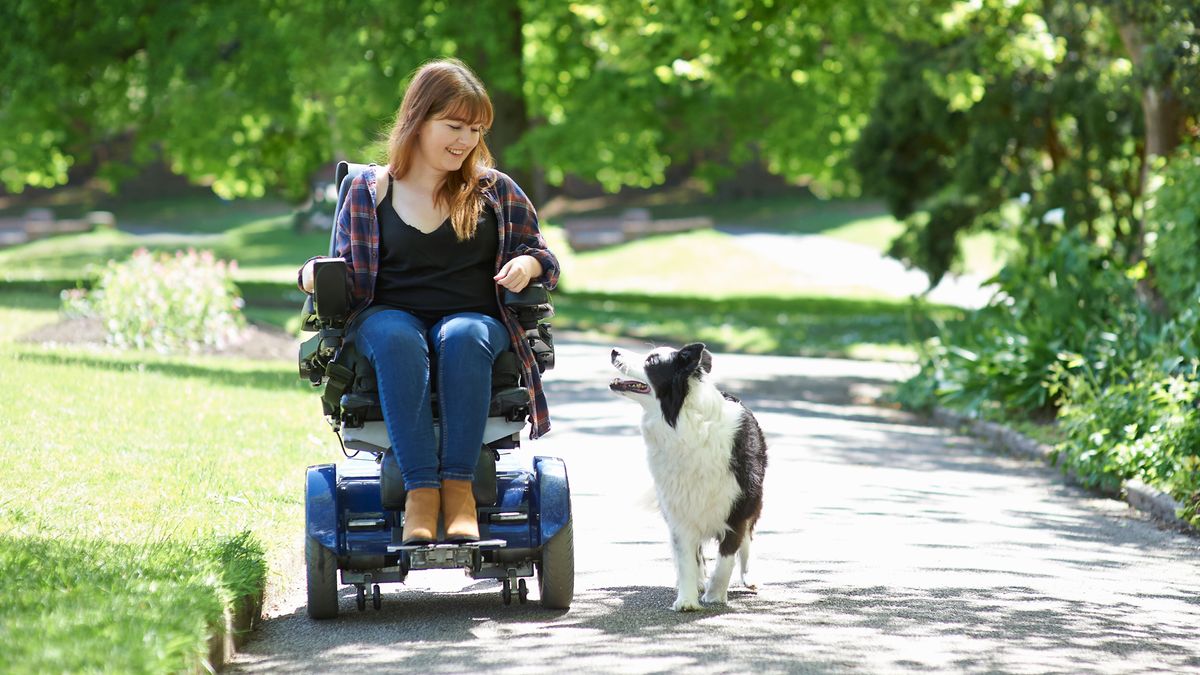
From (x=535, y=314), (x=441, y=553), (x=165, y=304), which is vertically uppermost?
(x=165, y=304)

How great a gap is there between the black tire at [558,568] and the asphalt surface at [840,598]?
0.35 feet

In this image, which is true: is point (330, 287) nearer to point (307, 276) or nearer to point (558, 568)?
point (307, 276)

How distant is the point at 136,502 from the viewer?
752 centimetres

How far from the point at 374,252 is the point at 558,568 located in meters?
1.39

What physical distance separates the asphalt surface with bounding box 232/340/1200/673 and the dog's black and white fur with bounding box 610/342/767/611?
28 centimetres

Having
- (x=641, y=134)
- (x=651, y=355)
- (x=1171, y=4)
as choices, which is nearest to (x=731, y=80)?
(x=1171, y=4)

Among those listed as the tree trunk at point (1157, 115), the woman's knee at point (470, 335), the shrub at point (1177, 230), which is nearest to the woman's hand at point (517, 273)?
the woman's knee at point (470, 335)

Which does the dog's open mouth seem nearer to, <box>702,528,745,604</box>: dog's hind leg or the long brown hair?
<box>702,528,745,604</box>: dog's hind leg

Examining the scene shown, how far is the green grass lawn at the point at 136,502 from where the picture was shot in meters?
5.00

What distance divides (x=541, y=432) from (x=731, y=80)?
1502 cm

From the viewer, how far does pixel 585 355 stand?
807 inches

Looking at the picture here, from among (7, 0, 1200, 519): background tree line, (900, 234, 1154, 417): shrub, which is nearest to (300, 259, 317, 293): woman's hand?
(900, 234, 1154, 417): shrub

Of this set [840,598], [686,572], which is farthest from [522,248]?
[840,598]

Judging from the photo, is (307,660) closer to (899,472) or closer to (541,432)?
(541,432)
